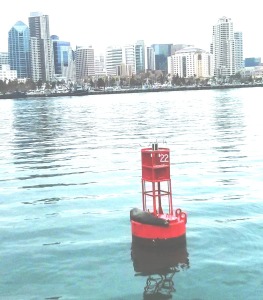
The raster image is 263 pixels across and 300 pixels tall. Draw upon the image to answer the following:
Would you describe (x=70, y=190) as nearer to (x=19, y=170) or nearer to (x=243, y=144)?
(x=19, y=170)

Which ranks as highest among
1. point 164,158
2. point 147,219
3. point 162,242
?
point 164,158

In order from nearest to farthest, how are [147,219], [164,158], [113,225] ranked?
[147,219] < [164,158] < [113,225]

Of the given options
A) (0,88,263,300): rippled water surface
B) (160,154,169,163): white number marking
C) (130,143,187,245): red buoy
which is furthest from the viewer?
(160,154,169,163): white number marking

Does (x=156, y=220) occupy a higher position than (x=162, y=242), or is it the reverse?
(x=156, y=220)

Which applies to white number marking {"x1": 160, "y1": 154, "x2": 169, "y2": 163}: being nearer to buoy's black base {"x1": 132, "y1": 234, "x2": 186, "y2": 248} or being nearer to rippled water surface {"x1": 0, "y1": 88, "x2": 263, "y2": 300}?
buoy's black base {"x1": 132, "y1": 234, "x2": 186, "y2": 248}

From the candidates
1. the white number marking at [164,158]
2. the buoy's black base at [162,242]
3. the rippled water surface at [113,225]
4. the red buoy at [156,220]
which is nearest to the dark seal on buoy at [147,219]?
the red buoy at [156,220]

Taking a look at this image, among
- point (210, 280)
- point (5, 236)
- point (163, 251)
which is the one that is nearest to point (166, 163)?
point (163, 251)

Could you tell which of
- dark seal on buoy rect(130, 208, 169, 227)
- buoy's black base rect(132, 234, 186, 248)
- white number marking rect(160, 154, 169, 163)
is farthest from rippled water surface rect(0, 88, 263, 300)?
white number marking rect(160, 154, 169, 163)

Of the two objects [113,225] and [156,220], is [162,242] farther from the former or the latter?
[113,225]

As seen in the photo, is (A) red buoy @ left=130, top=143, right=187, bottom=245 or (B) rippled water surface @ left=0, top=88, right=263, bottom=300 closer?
(B) rippled water surface @ left=0, top=88, right=263, bottom=300

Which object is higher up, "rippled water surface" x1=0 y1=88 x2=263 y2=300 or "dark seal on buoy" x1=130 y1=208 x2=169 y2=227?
"dark seal on buoy" x1=130 y1=208 x2=169 y2=227

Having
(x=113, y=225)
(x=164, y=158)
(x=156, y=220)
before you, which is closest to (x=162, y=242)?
(x=156, y=220)

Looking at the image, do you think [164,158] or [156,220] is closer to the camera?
[156,220]

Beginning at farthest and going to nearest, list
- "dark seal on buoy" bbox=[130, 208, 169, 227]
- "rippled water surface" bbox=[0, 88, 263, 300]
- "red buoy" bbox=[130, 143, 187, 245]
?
1. "red buoy" bbox=[130, 143, 187, 245]
2. "dark seal on buoy" bbox=[130, 208, 169, 227]
3. "rippled water surface" bbox=[0, 88, 263, 300]
